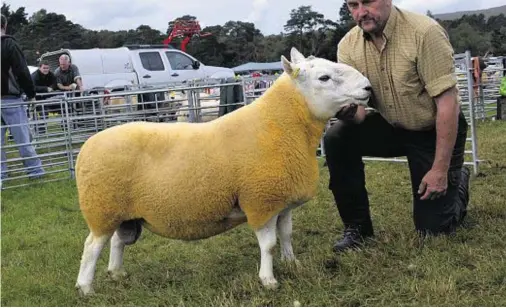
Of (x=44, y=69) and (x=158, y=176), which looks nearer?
(x=158, y=176)

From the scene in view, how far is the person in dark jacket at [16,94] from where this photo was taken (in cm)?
729

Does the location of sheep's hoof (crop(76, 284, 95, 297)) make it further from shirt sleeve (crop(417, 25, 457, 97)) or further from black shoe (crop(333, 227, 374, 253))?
shirt sleeve (crop(417, 25, 457, 97))

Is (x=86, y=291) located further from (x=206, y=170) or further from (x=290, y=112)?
(x=290, y=112)

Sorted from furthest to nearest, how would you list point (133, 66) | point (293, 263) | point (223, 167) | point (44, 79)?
point (133, 66), point (44, 79), point (293, 263), point (223, 167)

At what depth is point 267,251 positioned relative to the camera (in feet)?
11.1

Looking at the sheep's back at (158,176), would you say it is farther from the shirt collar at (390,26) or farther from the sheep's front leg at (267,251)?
the shirt collar at (390,26)

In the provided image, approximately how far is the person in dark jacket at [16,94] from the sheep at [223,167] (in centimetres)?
445

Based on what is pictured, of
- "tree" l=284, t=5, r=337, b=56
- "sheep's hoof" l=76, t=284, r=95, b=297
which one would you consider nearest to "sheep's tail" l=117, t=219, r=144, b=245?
"sheep's hoof" l=76, t=284, r=95, b=297

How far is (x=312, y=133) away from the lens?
3451 mm

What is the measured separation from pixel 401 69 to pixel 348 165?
809 millimetres

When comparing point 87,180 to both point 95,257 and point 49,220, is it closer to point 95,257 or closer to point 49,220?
point 95,257

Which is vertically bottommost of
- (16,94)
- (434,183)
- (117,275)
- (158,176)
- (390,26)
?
(117,275)

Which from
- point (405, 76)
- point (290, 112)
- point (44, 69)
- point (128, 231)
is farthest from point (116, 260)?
point (44, 69)

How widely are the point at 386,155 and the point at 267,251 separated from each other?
4.49 feet
